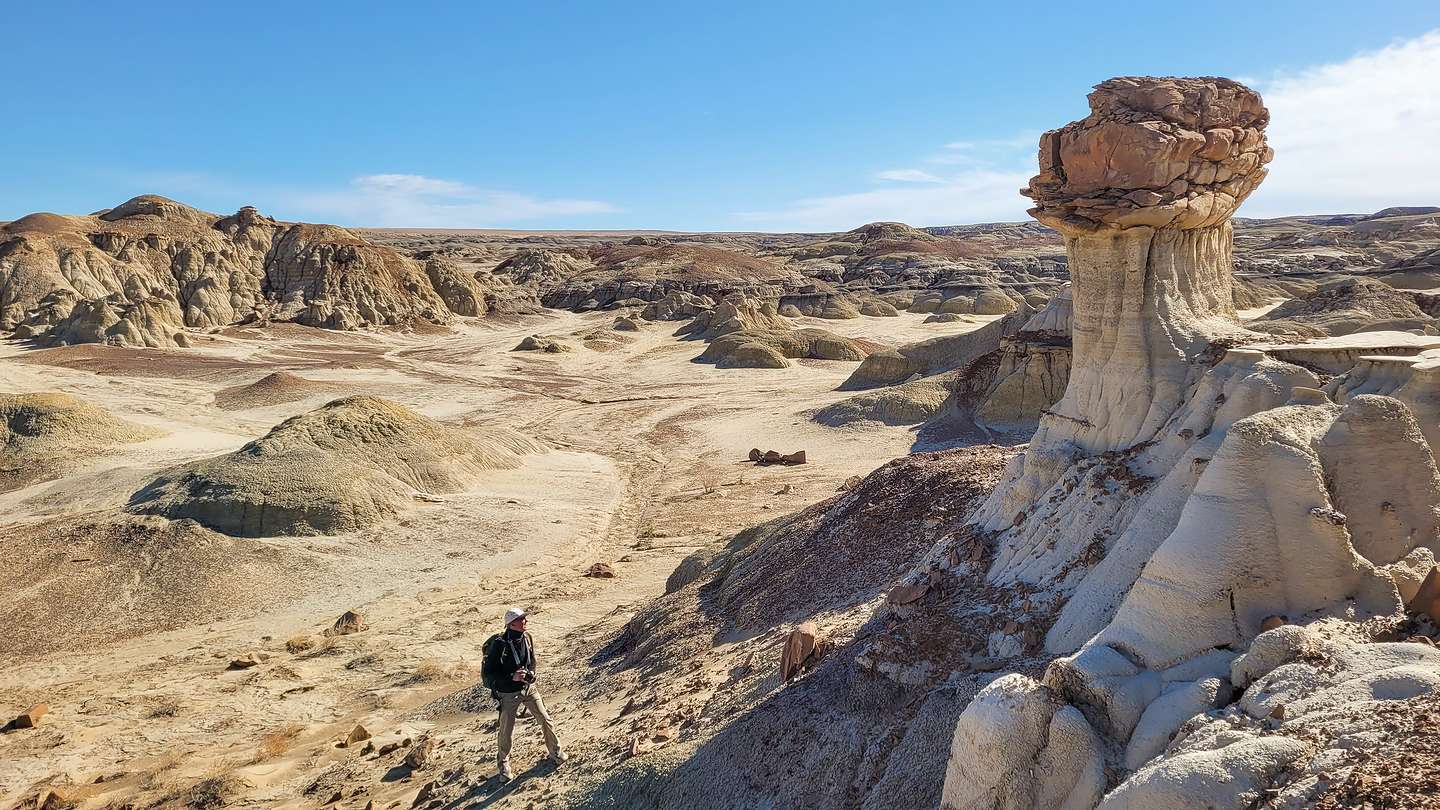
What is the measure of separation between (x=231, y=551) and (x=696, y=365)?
27711 mm

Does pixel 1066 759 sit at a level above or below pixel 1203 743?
below

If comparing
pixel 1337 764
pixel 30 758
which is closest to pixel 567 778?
pixel 1337 764

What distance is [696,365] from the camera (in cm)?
4150

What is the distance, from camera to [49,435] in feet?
65.9

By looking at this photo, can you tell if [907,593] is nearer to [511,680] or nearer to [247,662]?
[511,680]

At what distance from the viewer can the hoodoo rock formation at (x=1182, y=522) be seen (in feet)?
12.9

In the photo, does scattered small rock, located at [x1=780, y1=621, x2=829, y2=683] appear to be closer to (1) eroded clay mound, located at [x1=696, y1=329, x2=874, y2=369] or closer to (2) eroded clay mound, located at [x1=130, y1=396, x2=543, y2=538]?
(2) eroded clay mound, located at [x1=130, y1=396, x2=543, y2=538]

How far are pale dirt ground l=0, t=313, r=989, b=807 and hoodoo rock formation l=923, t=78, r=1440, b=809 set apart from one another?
365 cm

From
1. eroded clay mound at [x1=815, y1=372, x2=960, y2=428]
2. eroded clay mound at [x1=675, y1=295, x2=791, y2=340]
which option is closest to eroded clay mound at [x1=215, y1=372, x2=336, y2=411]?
eroded clay mound at [x1=815, y1=372, x2=960, y2=428]

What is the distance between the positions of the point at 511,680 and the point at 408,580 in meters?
8.60

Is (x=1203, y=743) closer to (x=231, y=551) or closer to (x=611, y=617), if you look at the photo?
(x=611, y=617)

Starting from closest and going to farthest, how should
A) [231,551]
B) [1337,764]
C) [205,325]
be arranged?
[1337,764] → [231,551] → [205,325]

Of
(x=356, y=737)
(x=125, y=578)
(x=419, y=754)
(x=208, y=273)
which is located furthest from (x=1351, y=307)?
(x=208, y=273)

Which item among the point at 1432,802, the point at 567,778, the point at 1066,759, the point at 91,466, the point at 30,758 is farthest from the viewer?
the point at 91,466
